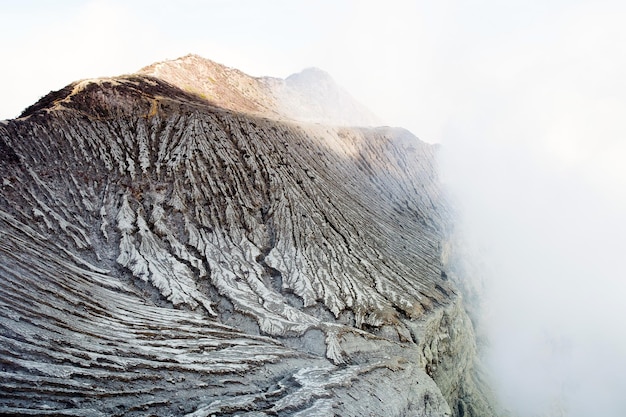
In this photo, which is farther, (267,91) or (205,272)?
(267,91)

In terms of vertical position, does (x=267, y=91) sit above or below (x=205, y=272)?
above

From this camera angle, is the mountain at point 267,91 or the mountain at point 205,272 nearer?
the mountain at point 205,272

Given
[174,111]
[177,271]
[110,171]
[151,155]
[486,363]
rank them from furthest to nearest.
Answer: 1. [486,363]
2. [174,111]
3. [151,155]
4. [110,171]
5. [177,271]

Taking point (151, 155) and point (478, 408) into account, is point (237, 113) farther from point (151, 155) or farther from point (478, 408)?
point (478, 408)

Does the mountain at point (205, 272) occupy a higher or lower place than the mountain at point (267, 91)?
lower

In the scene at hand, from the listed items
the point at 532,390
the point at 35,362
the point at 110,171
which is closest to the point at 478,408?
the point at 532,390

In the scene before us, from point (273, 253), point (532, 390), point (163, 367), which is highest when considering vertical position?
point (273, 253)

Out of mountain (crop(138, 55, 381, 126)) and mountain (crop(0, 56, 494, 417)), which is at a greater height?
mountain (crop(138, 55, 381, 126))

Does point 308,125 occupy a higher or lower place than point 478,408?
higher
